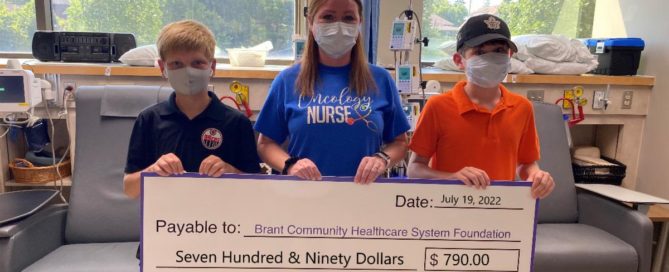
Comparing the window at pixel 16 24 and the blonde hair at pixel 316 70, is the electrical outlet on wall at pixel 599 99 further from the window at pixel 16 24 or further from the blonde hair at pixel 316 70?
the window at pixel 16 24

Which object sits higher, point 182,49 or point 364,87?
point 182,49

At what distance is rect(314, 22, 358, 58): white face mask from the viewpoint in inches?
54.7

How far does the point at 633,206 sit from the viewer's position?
2.23m

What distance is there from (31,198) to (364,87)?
1554 mm

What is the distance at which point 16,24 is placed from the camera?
3.00 m

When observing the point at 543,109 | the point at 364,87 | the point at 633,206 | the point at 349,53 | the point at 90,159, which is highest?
the point at 349,53

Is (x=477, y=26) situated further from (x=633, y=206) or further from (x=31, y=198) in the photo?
(x=31, y=198)

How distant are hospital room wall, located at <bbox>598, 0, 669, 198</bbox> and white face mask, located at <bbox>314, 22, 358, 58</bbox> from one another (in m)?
2.31

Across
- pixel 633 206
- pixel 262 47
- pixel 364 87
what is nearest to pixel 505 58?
pixel 364 87

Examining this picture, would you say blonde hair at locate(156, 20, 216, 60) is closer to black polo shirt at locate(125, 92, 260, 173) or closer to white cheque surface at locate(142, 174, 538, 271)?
black polo shirt at locate(125, 92, 260, 173)

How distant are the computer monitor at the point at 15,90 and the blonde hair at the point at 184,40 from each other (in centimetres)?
128

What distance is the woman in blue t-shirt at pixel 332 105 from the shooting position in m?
1.37

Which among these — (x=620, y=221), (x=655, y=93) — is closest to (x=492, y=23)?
(x=620, y=221)

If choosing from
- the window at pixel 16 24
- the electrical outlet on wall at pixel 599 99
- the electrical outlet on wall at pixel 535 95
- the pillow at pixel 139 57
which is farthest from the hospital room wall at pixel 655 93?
the window at pixel 16 24
